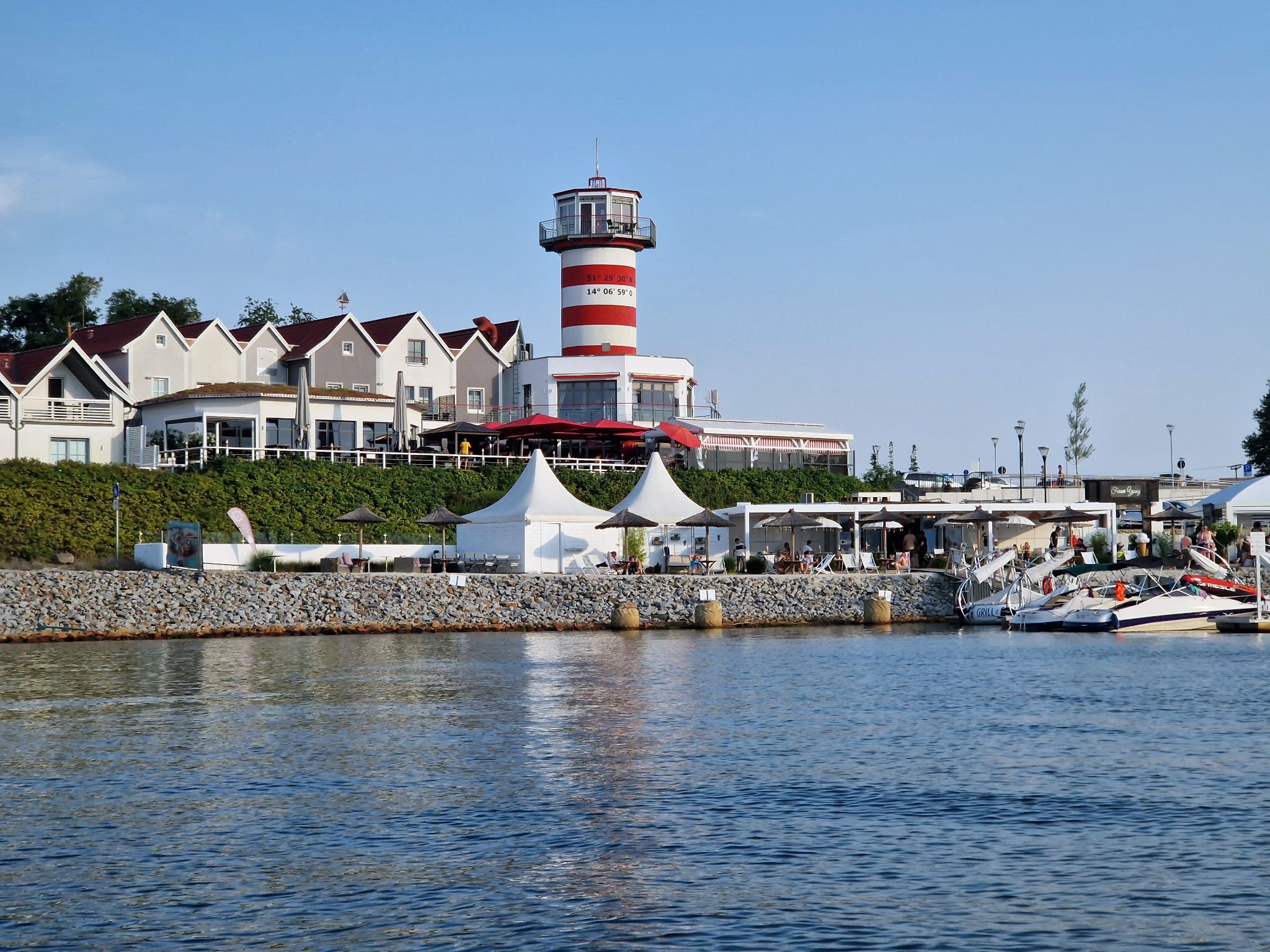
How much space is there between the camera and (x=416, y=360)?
2635 inches

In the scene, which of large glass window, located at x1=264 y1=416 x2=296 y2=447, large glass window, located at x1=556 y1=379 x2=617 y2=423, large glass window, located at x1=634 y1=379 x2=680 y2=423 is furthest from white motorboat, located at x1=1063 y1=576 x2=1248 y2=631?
large glass window, located at x1=264 y1=416 x2=296 y2=447

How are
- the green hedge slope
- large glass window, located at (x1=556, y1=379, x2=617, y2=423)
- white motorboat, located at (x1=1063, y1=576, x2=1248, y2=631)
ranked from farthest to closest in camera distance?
large glass window, located at (x1=556, y1=379, x2=617, y2=423), the green hedge slope, white motorboat, located at (x1=1063, y1=576, x2=1248, y2=631)

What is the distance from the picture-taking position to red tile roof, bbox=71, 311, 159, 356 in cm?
5956

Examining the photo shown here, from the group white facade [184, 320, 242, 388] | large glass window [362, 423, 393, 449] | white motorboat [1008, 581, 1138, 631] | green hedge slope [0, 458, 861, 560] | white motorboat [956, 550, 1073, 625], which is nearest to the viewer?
white motorboat [1008, 581, 1138, 631]

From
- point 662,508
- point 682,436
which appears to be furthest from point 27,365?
point 662,508

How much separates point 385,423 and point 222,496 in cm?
1213

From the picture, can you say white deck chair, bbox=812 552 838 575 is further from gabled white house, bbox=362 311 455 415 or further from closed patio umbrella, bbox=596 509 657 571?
gabled white house, bbox=362 311 455 415

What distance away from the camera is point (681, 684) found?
26.8 metres

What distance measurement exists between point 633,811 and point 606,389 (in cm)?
5087

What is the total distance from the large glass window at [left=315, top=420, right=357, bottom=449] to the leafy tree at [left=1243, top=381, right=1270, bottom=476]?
162 feet

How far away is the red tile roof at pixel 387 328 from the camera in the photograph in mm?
66688

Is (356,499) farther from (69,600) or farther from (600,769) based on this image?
(600,769)

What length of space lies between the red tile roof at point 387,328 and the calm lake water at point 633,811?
3958cm

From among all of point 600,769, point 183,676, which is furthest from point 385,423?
point 600,769
